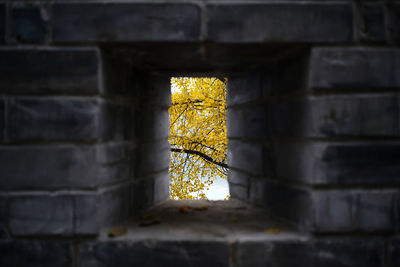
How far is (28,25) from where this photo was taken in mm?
1534

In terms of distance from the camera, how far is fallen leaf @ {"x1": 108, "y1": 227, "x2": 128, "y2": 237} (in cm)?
155

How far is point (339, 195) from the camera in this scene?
4.96 feet

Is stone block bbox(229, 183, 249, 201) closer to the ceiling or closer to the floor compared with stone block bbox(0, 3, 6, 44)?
closer to the floor

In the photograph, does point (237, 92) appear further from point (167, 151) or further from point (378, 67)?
point (378, 67)

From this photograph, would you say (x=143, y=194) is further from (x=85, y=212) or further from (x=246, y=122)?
(x=246, y=122)

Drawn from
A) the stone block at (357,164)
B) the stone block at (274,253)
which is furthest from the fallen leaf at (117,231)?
the stone block at (357,164)

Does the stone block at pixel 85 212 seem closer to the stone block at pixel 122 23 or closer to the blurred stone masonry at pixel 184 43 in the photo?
the blurred stone masonry at pixel 184 43

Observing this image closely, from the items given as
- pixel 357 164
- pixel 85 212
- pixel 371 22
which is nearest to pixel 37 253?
pixel 85 212

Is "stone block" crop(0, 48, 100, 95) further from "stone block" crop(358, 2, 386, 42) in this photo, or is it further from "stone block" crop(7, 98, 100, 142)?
"stone block" crop(358, 2, 386, 42)

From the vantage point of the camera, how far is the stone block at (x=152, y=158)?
81.0 inches

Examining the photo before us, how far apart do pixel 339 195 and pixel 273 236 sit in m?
0.41

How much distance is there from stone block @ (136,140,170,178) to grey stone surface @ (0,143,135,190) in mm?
521

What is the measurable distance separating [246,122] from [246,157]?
28 cm

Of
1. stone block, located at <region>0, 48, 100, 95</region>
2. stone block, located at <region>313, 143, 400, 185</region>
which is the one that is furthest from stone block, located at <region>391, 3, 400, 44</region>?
stone block, located at <region>0, 48, 100, 95</region>
